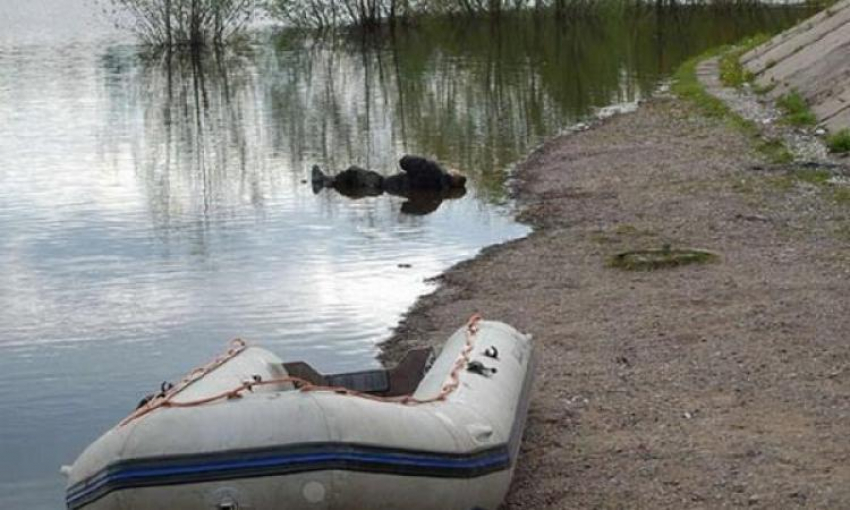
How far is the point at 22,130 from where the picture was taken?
105 feet

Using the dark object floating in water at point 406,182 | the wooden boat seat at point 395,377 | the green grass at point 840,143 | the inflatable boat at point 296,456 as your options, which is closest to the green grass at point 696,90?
the green grass at point 840,143

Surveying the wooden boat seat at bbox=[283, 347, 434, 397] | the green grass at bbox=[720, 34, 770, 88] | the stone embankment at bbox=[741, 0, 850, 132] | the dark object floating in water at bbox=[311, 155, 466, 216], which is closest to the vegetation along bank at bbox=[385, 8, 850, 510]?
the wooden boat seat at bbox=[283, 347, 434, 397]

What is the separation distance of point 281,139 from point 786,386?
19.8 meters

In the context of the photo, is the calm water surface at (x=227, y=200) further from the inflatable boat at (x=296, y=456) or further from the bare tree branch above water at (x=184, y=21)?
the inflatable boat at (x=296, y=456)

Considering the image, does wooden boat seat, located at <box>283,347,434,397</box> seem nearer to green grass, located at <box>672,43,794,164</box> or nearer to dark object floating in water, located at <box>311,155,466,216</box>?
green grass, located at <box>672,43,794,164</box>

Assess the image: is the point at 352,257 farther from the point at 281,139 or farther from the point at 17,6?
the point at 17,6

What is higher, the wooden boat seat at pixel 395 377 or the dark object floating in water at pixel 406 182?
the wooden boat seat at pixel 395 377

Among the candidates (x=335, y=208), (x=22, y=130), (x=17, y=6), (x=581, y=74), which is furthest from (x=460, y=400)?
(x=17, y=6)

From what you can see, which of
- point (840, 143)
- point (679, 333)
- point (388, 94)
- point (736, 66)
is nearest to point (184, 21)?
point (388, 94)

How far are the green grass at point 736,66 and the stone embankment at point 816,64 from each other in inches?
9.2

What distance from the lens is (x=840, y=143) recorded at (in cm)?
2166

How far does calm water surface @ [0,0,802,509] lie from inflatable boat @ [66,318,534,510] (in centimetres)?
261

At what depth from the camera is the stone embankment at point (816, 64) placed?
25281mm

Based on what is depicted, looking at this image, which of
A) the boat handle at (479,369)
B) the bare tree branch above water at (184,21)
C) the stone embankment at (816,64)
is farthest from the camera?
the bare tree branch above water at (184,21)
